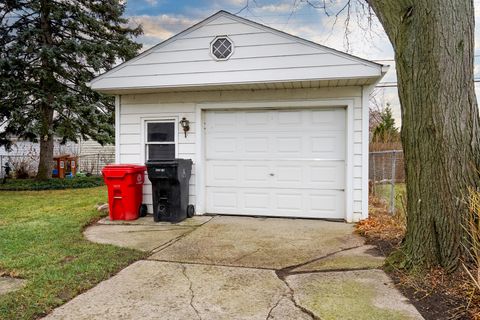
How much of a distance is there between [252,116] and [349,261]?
12.3 feet

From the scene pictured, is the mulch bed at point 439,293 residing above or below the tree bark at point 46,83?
below

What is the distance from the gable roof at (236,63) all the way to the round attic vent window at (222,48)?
0.08 metres

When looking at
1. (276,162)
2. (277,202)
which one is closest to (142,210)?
(277,202)

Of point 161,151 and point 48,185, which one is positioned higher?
point 161,151

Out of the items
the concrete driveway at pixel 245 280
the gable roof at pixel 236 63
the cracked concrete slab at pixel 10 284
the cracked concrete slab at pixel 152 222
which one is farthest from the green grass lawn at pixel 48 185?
the cracked concrete slab at pixel 10 284

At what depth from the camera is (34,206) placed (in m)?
8.98

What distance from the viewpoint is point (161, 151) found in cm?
769

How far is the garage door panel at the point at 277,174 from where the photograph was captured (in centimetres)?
709

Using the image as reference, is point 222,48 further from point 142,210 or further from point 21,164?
point 21,164

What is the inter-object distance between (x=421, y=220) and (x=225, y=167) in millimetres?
4377

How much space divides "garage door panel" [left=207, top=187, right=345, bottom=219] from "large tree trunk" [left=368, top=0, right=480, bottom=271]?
3363 mm

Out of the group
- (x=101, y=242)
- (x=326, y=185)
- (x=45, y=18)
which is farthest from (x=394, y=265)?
(x=45, y=18)

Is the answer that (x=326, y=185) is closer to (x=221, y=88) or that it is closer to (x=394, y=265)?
(x=221, y=88)

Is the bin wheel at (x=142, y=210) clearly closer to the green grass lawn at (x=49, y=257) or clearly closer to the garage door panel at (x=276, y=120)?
the green grass lawn at (x=49, y=257)
